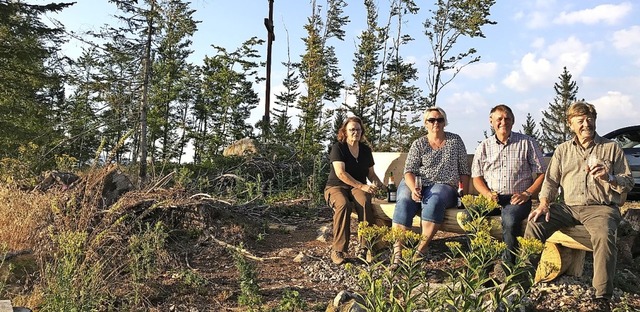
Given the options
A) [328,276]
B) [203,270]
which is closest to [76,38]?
[203,270]

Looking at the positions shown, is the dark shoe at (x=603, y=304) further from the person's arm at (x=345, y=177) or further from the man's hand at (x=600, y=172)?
the person's arm at (x=345, y=177)

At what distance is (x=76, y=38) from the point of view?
32.6 ft

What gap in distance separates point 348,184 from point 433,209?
0.87 meters

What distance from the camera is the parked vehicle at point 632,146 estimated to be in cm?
812

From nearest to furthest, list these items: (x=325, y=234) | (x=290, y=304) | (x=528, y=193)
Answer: (x=290, y=304) < (x=528, y=193) < (x=325, y=234)

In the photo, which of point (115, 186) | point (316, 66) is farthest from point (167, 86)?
point (115, 186)

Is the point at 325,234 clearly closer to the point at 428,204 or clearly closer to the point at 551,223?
the point at 428,204

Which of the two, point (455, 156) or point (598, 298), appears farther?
point (455, 156)

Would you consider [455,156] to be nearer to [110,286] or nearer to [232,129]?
[110,286]

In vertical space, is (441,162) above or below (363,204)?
above

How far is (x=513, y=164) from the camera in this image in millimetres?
4031

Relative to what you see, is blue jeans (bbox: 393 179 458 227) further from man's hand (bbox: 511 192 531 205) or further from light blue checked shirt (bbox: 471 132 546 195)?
man's hand (bbox: 511 192 531 205)

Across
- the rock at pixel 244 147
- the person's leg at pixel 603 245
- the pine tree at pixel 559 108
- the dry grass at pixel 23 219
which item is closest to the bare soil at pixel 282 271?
the person's leg at pixel 603 245

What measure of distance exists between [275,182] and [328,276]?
5301 millimetres
